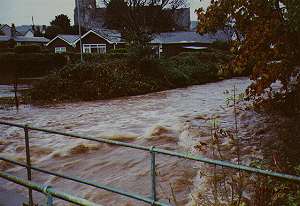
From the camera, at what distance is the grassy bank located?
78.5 feet

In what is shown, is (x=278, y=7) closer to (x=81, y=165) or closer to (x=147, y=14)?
(x=81, y=165)

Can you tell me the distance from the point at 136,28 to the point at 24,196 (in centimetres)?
4978

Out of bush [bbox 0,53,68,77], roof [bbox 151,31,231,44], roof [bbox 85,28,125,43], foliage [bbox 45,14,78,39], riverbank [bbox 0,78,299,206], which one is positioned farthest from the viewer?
foliage [bbox 45,14,78,39]

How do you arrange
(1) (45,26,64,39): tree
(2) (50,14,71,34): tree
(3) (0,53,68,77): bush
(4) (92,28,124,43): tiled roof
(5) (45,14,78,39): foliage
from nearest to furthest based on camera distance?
(3) (0,53,68,77): bush < (4) (92,28,124,43): tiled roof < (1) (45,26,64,39): tree < (5) (45,14,78,39): foliage < (2) (50,14,71,34): tree

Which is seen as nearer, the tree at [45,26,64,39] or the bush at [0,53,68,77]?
the bush at [0,53,68,77]

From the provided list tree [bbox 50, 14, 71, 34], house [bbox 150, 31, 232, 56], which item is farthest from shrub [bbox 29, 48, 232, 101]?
tree [bbox 50, 14, 71, 34]

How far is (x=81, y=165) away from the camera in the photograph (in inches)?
436

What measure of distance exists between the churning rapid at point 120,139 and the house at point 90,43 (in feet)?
118

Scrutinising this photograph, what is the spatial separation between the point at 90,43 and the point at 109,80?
34.5 meters

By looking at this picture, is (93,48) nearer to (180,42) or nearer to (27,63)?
(180,42)

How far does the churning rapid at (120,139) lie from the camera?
9242 mm

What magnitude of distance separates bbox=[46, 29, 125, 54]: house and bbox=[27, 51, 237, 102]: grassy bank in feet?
96.5

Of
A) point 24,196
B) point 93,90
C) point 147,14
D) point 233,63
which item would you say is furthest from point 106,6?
point 24,196

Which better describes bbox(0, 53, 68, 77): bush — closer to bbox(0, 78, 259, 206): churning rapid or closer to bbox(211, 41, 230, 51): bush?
bbox(0, 78, 259, 206): churning rapid
